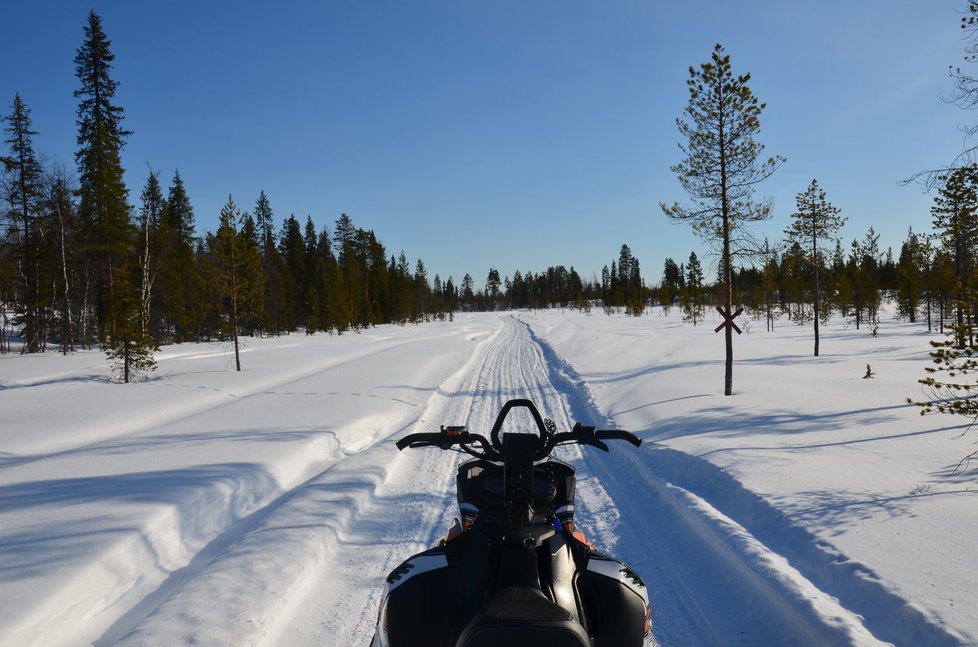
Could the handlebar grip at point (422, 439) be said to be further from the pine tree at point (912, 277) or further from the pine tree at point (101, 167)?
the pine tree at point (912, 277)

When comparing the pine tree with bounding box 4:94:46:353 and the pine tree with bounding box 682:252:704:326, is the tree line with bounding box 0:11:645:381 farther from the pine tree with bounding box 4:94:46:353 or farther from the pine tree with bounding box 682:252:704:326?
the pine tree with bounding box 682:252:704:326

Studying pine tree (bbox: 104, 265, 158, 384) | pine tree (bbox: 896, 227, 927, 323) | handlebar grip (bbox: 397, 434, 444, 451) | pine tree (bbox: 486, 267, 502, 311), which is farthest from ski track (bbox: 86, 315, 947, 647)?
pine tree (bbox: 486, 267, 502, 311)

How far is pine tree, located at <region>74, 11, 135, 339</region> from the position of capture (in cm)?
2522

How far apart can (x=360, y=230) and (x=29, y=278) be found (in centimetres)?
4243

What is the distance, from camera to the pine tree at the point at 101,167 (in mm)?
25219

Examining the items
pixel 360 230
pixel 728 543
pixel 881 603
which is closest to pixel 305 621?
pixel 728 543

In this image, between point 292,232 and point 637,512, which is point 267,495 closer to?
point 637,512

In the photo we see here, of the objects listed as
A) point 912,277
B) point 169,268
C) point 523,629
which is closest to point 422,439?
point 523,629

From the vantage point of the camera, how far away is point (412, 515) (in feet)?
19.1

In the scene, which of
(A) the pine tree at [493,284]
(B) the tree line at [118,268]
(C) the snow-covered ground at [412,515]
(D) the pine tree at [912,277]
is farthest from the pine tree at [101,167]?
(A) the pine tree at [493,284]

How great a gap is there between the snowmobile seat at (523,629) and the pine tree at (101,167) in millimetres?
27809

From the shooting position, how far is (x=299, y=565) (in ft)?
14.7

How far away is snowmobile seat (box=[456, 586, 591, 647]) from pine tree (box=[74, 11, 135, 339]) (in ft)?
91.2

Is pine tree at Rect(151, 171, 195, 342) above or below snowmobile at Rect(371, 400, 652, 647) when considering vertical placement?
above
